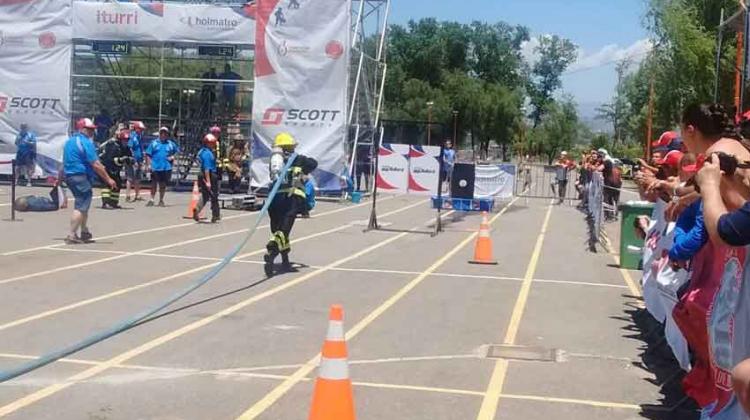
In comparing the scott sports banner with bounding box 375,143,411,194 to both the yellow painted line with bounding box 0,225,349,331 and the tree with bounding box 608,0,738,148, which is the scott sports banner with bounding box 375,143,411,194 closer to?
the yellow painted line with bounding box 0,225,349,331

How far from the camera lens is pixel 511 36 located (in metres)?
102

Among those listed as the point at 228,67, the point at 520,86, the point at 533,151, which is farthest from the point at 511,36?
the point at 228,67

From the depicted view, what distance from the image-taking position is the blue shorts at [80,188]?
47.3ft

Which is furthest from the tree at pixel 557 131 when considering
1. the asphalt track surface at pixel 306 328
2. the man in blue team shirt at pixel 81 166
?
the man in blue team shirt at pixel 81 166

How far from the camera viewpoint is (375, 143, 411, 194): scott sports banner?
68.5 feet

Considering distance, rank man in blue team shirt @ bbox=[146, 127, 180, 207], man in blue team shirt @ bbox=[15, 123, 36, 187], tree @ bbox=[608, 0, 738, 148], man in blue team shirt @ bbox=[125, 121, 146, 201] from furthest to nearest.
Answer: tree @ bbox=[608, 0, 738, 148], man in blue team shirt @ bbox=[15, 123, 36, 187], man in blue team shirt @ bbox=[125, 121, 146, 201], man in blue team shirt @ bbox=[146, 127, 180, 207]

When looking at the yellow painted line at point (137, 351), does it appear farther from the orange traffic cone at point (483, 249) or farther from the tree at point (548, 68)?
the tree at point (548, 68)

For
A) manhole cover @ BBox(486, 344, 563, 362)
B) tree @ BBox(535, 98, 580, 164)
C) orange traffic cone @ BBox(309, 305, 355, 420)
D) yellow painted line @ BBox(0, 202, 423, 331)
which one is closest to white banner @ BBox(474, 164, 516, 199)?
yellow painted line @ BBox(0, 202, 423, 331)

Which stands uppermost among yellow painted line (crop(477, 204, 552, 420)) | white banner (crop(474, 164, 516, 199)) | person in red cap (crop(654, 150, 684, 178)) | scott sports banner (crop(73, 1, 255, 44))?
scott sports banner (crop(73, 1, 255, 44))

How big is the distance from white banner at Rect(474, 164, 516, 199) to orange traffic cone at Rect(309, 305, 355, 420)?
2247 centimetres

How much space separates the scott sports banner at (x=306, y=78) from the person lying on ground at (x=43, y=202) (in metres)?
7.92

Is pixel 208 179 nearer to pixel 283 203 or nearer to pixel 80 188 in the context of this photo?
pixel 80 188

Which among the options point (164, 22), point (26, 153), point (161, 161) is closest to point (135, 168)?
point (161, 161)

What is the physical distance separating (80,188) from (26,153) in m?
15.2
